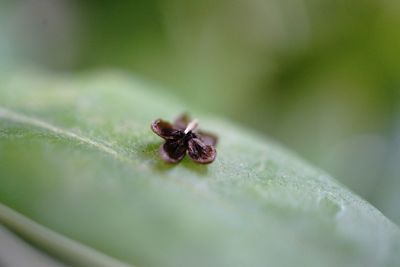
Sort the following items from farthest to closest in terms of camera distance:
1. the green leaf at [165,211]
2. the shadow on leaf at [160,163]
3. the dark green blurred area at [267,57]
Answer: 1. the dark green blurred area at [267,57]
2. the shadow on leaf at [160,163]
3. the green leaf at [165,211]

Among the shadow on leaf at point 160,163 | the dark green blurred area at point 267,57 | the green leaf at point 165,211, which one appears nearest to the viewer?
the green leaf at point 165,211

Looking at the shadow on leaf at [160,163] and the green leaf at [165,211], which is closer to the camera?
the green leaf at [165,211]

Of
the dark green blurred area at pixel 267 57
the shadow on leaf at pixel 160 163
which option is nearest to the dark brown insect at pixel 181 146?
the shadow on leaf at pixel 160 163

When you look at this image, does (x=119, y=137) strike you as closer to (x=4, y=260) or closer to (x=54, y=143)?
(x=54, y=143)

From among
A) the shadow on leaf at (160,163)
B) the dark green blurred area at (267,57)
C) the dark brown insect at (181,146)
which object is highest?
the dark green blurred area at (267,57)

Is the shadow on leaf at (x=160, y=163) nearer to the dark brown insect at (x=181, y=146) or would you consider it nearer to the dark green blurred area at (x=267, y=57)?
the dark brown insect at (x=181, y=146)

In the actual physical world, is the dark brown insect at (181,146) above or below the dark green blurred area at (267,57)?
below

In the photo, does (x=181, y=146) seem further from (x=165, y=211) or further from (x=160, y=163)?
(x=165, y=211)
